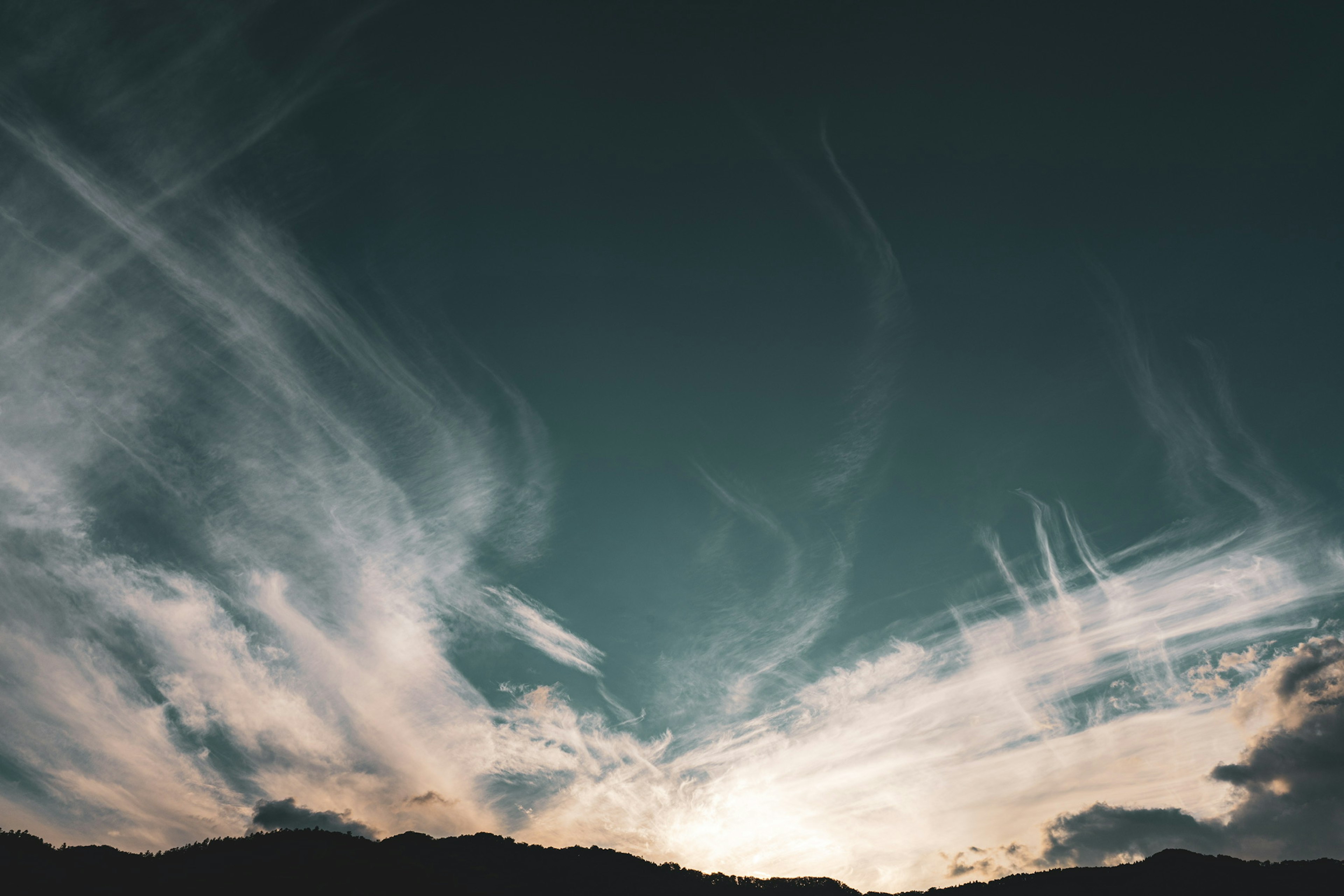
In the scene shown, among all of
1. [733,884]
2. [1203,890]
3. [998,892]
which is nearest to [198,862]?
[733,884]

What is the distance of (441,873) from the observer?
169125 mm

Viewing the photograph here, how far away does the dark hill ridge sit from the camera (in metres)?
133

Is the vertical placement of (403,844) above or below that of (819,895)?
above

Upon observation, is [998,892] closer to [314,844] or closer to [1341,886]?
[1341,886]

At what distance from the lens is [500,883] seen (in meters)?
175

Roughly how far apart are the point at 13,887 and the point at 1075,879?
9634 inches

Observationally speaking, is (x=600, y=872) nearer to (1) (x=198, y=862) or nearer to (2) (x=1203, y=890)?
(1) (x=198, y=862)

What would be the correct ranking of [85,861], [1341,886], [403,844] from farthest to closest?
[403,844] < [1341,886] < [85,861]

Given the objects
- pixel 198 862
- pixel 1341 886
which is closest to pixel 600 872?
pixel 198 862

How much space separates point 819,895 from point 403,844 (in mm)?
125419

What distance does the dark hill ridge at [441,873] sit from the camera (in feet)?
435

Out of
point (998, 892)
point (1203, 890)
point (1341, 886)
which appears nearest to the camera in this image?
point (1341, 886)

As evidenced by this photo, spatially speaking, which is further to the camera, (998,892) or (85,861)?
(998,892)

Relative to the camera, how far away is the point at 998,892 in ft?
554
